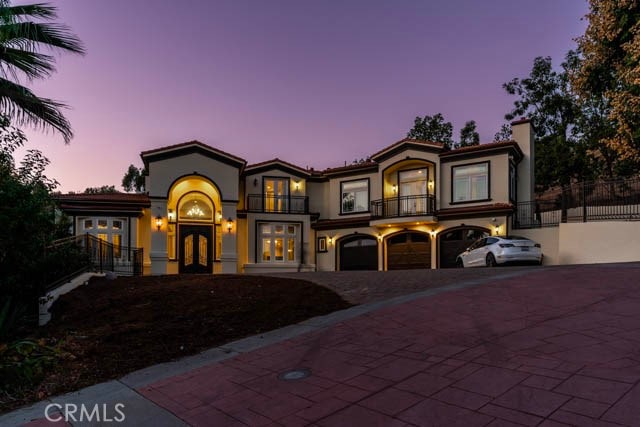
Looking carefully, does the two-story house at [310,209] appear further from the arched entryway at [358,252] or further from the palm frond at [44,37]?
the palm frond at [44,37]

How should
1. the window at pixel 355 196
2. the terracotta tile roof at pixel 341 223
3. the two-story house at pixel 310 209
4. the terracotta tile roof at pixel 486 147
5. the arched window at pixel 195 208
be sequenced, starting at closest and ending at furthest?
the terracotta tile roof at pixel 486 147, the two-story house at pixel 310 209, the arched window at pixel 195 208, the terracotta tile roof at pixel 341 223, the window at pixel 355 196

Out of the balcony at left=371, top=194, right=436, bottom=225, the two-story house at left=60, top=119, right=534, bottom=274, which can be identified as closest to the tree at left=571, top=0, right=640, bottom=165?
the two-story house at left=60, top=119, right=534, bottom=274

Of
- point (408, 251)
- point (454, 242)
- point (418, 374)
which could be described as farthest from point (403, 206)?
point (418, 374)

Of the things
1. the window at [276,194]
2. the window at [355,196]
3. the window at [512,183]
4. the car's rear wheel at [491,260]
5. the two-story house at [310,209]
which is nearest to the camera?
the car's rear wheel at [491,260]

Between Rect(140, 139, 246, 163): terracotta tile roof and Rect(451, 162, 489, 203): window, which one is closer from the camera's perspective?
Rect(140, 139, 246, 163): terracotta tile roof

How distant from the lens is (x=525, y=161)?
76.6ft

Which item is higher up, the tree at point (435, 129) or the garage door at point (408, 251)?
the tree at point (435, 129)

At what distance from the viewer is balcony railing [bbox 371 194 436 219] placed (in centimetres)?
2286


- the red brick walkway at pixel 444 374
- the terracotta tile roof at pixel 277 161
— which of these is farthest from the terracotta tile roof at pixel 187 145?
the red brick walkway at pixel 444 374

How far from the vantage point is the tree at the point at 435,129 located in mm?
33281

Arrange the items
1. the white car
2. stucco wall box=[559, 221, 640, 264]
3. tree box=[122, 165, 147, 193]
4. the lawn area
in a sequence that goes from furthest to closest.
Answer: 1. tree box=[122, 165, 147, 193]
2. stucco wall box=[559, 221, 640, 264]
3. the white car
4. the lawn area

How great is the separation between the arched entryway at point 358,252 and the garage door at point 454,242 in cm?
384

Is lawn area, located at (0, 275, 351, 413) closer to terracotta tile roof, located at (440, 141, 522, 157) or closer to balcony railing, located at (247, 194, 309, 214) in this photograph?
balcony railing, located at (247, 194, 309, 214)

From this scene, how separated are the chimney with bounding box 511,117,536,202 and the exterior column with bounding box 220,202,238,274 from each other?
1520 centimetres
